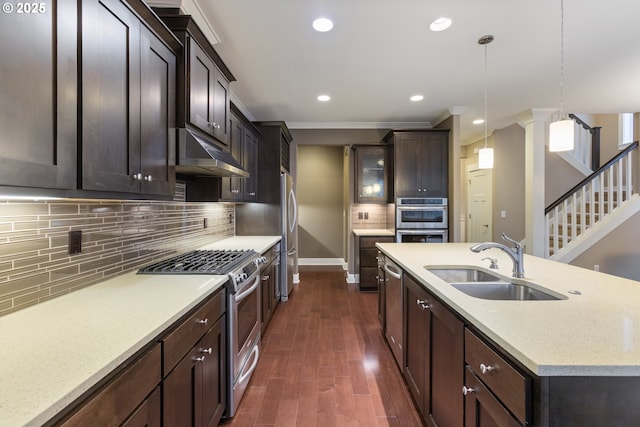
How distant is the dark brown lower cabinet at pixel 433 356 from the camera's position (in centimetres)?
124

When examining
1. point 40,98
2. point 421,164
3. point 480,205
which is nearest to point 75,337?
point 40,98

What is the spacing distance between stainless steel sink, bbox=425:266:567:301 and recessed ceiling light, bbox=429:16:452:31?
1818mm

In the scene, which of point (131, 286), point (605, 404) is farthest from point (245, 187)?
point (605, 404)

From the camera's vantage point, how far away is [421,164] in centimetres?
424

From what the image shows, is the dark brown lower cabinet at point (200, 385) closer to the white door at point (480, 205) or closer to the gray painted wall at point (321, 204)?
the gray painted wall at point (321, 204)

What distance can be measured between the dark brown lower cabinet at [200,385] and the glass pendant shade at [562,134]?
8.76ft

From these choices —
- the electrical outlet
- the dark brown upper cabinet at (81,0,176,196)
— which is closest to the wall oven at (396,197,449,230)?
the dark brown upper cabinet at (81,0,176,196)

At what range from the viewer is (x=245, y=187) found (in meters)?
3.32

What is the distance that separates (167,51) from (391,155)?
11.8 feet

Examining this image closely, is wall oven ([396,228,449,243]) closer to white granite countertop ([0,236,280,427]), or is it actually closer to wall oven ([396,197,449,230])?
wall oven ([396,197,449,230])

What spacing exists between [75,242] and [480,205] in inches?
256

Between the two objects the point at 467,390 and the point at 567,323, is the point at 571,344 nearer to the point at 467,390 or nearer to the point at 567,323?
the point at 567,323

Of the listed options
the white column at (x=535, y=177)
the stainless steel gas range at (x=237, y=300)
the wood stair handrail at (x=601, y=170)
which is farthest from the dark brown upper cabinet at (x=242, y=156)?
the wood stair handrail at (x=601, y=170)

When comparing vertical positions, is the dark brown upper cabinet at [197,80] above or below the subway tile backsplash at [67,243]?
above
